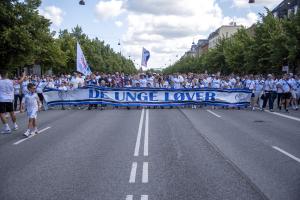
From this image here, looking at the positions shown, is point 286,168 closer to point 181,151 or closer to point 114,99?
point 181,151

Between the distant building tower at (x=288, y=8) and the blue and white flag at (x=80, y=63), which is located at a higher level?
the distant building tower at (x=288, y=8)

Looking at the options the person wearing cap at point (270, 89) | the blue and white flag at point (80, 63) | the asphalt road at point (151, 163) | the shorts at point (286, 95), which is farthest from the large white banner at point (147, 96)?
the asphalt road at point (151, 163)

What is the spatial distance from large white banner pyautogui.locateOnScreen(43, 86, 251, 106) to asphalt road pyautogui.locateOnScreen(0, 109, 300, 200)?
9549 millimetres

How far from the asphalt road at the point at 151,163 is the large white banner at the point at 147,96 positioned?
955cm

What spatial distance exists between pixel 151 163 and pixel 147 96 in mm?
16466

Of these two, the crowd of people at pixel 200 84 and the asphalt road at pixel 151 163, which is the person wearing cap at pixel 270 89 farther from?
the asphalt road at pixel 151 163

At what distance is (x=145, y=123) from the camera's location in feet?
56.6

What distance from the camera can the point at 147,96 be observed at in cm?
2567

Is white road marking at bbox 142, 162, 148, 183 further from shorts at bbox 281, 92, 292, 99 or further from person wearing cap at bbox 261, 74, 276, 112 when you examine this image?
person wearing cap at bbox 261, 74, 276, 112

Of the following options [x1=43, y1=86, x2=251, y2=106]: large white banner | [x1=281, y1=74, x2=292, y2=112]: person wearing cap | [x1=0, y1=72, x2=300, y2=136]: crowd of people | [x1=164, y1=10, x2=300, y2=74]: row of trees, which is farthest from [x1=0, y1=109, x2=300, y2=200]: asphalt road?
[x1=164, y1=10, x2=300, y2=74]: row of trees

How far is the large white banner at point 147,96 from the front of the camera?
83.1 ft

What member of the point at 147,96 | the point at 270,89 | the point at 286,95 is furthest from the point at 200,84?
the point at 286,95

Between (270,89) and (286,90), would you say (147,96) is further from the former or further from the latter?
(286,90)

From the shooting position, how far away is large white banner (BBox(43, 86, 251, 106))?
83.1ft
